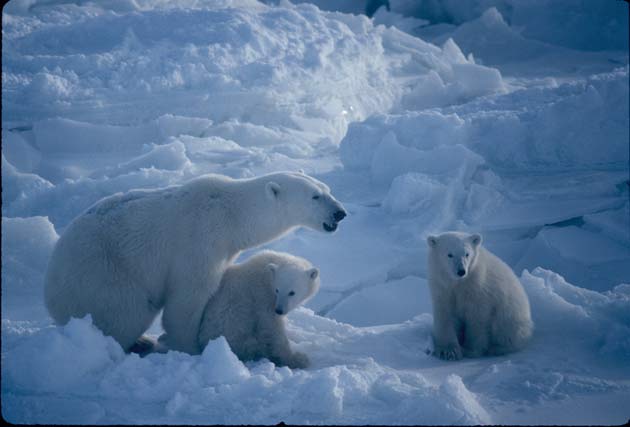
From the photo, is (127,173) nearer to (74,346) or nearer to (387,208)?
(387,208)

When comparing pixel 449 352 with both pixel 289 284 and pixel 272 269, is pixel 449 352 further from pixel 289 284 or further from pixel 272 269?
pixel 272 269

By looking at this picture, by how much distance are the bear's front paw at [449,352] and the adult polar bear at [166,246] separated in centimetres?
104

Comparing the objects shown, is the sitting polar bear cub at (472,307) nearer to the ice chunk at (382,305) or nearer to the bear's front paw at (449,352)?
the bear's front paw at (449,352)

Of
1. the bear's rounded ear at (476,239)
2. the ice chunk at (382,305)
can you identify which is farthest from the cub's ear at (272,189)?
the ice chunk at (382,305)

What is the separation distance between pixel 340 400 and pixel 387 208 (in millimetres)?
4071

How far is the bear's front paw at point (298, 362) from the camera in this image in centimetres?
363

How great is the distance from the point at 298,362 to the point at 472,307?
1179 millimetres

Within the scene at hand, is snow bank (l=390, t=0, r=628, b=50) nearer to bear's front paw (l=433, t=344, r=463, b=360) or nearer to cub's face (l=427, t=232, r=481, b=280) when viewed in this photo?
cub's face (l=427, t=232, r=481, b=280)

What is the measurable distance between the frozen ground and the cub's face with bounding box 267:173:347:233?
2.72 ft

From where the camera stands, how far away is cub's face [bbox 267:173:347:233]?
3965 millimetres

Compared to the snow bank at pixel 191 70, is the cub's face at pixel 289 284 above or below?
above

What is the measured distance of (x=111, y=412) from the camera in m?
2.78

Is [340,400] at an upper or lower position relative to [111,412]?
upper

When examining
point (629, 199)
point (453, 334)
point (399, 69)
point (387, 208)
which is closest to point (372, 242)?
point (387, 208)
